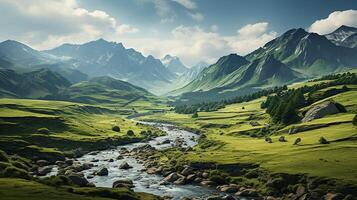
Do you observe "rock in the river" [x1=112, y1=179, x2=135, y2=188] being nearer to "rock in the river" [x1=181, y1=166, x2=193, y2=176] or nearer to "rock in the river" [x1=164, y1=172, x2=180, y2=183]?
"rock in the river" [x1=164, y1=172, x2=180, y2=183]

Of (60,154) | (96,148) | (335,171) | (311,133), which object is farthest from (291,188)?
(96,148)

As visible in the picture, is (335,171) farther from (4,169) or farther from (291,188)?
(4,169)

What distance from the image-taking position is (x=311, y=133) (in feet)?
461

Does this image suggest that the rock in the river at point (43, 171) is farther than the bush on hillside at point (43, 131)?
No

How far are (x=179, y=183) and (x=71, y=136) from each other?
291ft

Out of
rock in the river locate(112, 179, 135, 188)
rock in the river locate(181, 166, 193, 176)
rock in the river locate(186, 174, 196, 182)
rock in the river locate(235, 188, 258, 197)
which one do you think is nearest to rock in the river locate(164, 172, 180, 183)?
rock in the river locate(186, 174, 196, 182)

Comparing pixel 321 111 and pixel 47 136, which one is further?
pixel 321 111

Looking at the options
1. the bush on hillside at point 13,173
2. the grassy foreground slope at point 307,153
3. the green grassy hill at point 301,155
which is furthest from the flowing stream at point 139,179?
the bush on hillside at point 13,173

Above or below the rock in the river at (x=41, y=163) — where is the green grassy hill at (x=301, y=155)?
above

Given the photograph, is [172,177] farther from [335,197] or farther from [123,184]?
[335,197]

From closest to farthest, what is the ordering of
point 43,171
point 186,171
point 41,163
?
1. point 186,171
2. point 43,171
3. point 41,163

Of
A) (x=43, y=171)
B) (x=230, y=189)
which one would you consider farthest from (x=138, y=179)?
(x=43, y=171)

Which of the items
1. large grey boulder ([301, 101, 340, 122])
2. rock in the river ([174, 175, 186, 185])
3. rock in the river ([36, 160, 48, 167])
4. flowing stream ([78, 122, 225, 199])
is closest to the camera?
flowing stream ([78, 122, 225, 199])

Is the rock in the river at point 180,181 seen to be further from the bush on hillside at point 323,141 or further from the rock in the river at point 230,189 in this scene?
the bush on hillside at point 323,141
